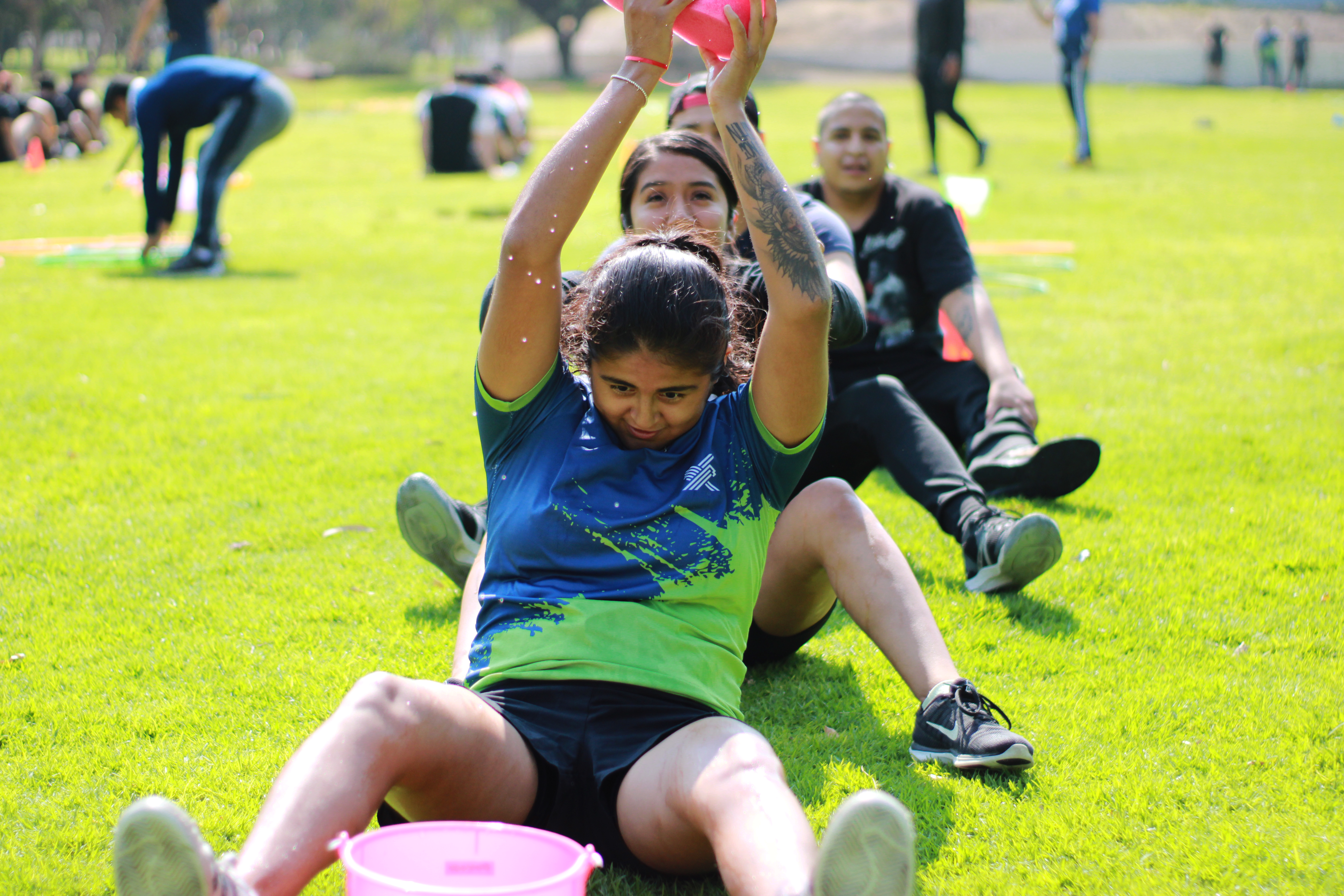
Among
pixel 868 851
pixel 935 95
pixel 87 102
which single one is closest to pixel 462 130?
pixel 935 95

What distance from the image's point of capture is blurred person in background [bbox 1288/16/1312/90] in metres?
45.2

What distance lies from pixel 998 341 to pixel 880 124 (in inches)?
40.8

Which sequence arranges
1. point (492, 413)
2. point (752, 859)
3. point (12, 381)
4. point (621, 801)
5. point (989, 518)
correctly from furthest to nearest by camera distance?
point (12, 381), point (989, 518), point (492, 413), point (621, 801), point (752, 859)

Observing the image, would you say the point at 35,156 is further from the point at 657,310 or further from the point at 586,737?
the point at 586,737

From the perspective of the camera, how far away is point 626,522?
234 centimetres

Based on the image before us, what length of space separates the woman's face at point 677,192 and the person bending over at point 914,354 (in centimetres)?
96

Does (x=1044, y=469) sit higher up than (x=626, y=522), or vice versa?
(x=626, y=522)

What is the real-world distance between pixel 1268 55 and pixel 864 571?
53372mm

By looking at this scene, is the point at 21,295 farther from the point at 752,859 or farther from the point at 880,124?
the point at 752,859

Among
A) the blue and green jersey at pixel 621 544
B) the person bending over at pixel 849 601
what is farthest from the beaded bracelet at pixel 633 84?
the blue and green jersey at pixel 621 544

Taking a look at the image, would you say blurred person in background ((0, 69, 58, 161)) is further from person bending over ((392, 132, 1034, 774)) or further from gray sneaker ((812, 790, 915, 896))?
gray sneaker ((812, 790, 915, 896))

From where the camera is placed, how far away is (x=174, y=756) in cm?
283

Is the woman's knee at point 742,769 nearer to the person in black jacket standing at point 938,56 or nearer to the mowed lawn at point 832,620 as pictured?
the mowed lawn at point 832,620

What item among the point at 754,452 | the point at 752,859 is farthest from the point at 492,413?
the point at 752,859
